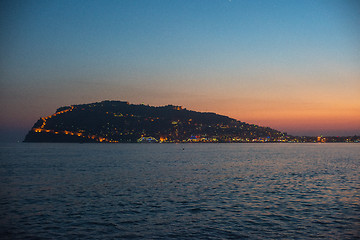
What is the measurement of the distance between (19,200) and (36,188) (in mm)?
7463

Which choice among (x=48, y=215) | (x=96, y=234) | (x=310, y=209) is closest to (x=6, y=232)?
(x=48, y=215)

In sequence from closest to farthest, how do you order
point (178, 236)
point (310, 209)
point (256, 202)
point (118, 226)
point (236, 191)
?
1. point (178, 236)
2. point (118, 226)
3. point (310, 209)
4. point (256, 202)
5. point (236, 191)

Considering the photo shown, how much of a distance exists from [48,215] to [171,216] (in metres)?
9.04

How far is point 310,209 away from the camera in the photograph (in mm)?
24406

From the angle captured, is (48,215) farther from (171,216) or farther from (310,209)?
(310,209)

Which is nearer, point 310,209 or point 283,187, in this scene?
point 310,209

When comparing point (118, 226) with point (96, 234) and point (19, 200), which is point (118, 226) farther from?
point (19, 200)

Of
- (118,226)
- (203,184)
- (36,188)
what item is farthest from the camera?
(203,184)

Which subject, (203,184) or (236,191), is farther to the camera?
(203,184)

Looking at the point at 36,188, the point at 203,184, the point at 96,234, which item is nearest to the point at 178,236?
the point at 96,234

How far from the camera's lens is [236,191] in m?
32.8

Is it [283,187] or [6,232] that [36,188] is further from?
[283,187]

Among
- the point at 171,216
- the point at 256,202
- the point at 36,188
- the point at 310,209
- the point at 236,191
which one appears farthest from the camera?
the point at 36,188

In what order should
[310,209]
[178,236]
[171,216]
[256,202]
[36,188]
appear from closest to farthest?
[178,236] < [171,216] < [310,209] < [256,202] < [36,188]
